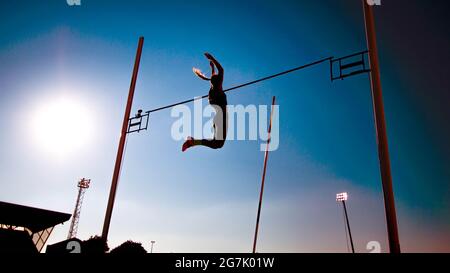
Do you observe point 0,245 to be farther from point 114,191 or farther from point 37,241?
point 37,241

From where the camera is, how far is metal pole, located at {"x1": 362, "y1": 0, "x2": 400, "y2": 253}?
14.2 feet

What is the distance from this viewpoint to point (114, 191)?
7.34m

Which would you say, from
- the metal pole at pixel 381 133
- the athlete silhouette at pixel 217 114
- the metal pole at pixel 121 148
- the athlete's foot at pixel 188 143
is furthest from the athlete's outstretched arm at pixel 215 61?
the metal pole at pixel 121 148

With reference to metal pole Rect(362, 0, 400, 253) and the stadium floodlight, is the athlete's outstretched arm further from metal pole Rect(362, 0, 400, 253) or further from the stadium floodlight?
the stadium floodlight

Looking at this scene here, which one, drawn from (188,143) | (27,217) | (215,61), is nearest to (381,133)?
(215,61)

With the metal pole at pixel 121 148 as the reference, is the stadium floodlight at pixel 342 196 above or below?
above

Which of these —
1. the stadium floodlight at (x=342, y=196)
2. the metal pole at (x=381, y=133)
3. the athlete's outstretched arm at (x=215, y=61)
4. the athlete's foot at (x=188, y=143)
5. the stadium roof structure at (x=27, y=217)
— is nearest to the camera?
the metal pole at (x=381, y=133)

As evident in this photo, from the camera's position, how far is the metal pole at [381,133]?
434cm

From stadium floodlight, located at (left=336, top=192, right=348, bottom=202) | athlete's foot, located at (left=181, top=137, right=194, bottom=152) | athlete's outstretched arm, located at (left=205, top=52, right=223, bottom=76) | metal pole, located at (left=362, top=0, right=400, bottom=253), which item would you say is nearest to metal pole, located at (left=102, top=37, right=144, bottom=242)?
athlete's foot, located at (left=181, top=137, right=194, bottom=152)

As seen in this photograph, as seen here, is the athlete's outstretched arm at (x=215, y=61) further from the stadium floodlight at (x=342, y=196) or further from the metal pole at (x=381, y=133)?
the stadium floodlight at (x=342, y=196)

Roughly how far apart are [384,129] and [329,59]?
223cm

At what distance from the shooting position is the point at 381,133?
4.81 meters
